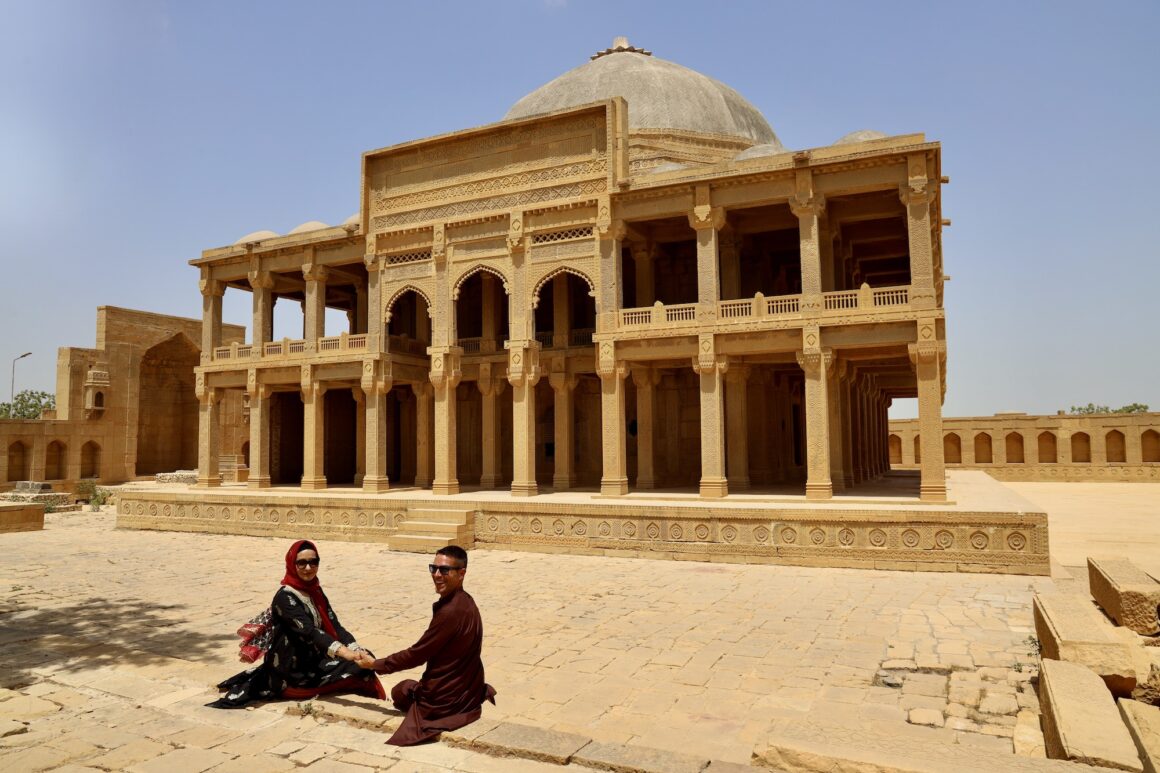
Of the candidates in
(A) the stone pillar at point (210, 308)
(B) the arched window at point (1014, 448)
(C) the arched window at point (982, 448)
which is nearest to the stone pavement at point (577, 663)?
(A) the stone pillar at point (210, 308)

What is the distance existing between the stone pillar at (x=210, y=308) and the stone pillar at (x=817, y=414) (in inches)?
804

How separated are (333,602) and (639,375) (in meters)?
11.9

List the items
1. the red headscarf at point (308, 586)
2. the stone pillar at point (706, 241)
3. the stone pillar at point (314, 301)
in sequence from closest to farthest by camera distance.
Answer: the red headscarf at point (308, 586), the stone pillar at point (706, 241), the stone pillar at point (314, 301)

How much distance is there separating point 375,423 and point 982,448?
35594 mm

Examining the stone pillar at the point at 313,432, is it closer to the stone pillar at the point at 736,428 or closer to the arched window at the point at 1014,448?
the stone pillar at the point at 736,428

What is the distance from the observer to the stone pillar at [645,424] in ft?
70.2

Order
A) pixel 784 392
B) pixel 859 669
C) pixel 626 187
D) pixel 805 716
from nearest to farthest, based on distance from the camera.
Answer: pixel 805 716, pixel 859 669, pixel 626 187, pixel 784 392

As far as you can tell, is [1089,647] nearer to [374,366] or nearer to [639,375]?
[639,375]

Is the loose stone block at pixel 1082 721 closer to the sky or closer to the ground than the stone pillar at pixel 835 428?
closer to the ground

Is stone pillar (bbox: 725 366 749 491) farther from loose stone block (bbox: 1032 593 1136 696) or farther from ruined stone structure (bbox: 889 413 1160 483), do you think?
ruined stone structure (bbox: 889 413 1160 483)

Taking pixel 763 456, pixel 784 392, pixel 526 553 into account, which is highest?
pixel 784 392

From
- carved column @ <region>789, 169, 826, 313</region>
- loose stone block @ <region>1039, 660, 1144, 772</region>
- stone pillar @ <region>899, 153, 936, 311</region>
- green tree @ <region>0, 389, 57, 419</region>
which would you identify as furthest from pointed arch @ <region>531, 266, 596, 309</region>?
green tree @ <region>0, 389, 57, 419</region>

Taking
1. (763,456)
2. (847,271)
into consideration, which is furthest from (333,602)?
(847,271)

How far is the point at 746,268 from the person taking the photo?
24250mm
